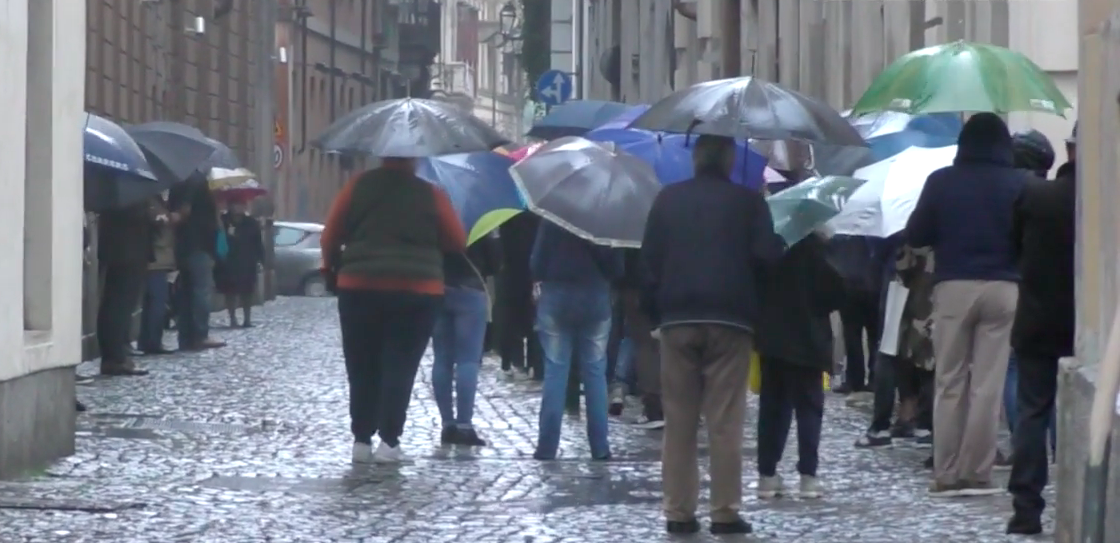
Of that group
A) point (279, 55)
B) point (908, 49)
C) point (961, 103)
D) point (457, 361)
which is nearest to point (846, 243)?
point (457, 361)

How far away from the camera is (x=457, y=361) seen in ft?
47.3

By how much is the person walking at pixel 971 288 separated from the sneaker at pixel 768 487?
738 mm

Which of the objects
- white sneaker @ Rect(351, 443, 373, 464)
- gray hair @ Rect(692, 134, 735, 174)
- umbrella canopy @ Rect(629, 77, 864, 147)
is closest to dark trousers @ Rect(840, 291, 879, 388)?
white sneaker @ Rect(351, 443, 373, 464)

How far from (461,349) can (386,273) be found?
5.93 ft

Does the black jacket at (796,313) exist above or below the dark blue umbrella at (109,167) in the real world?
below

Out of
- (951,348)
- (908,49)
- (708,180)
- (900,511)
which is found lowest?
(900,511)

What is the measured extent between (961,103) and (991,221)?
0.71 m

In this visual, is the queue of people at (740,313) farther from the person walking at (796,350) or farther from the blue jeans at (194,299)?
the blue jeans at (194,299)

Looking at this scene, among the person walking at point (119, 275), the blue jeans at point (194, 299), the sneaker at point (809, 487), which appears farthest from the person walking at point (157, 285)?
the sneaker at point (809, 487)

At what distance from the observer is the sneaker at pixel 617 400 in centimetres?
1675

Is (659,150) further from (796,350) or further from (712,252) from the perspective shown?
(712,252)

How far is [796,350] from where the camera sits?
11156 mm

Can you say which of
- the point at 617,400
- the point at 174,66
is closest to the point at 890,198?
the point at 617,400

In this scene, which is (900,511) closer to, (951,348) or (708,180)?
(951,348)
